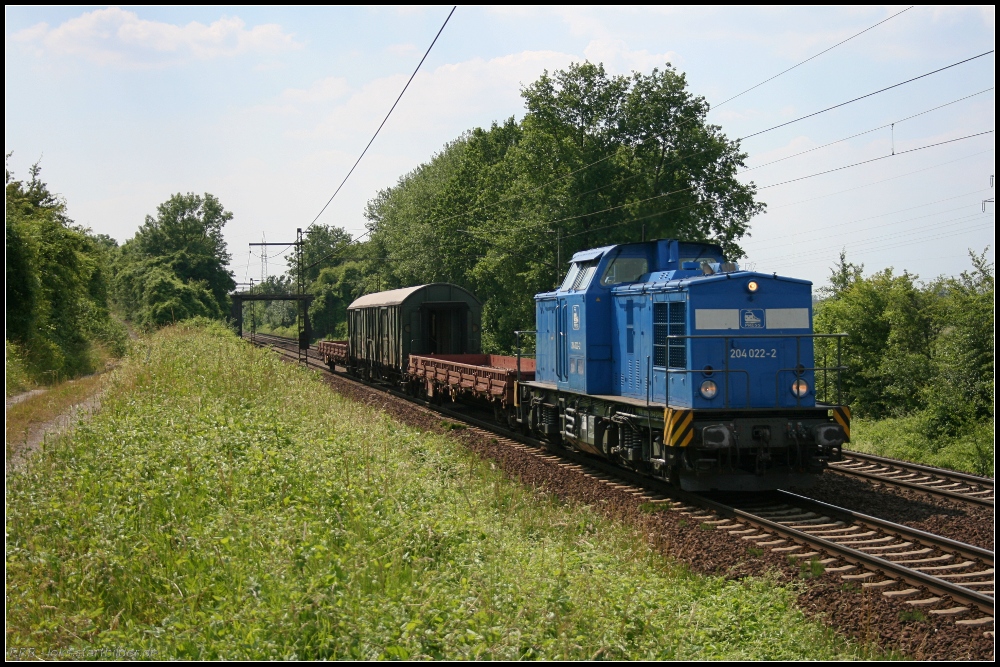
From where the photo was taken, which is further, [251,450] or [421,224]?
[421,224]

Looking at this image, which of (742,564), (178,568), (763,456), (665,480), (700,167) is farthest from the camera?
(700,167)

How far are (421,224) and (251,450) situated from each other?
45890 mm

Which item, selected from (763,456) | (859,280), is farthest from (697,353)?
(859,280)

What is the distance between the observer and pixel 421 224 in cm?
5447

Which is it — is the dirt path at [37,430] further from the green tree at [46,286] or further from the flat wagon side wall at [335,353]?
the flat wagon side wall at [335,353]

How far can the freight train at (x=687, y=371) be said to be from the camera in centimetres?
1035

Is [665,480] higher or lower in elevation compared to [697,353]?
lower

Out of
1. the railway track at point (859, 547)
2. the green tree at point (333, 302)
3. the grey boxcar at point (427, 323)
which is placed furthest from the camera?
the green tree at point (333, 302)

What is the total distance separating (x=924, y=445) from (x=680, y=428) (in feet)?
29.4

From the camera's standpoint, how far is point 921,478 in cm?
1195

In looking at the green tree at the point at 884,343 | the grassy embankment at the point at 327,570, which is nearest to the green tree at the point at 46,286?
the grassy embankment at the point at 327,570

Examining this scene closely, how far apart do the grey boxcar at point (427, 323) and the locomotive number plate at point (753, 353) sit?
14.5m

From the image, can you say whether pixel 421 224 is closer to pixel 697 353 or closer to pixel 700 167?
pixel 700 167

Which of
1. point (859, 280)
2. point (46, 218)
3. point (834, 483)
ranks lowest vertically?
point (834, 483)
